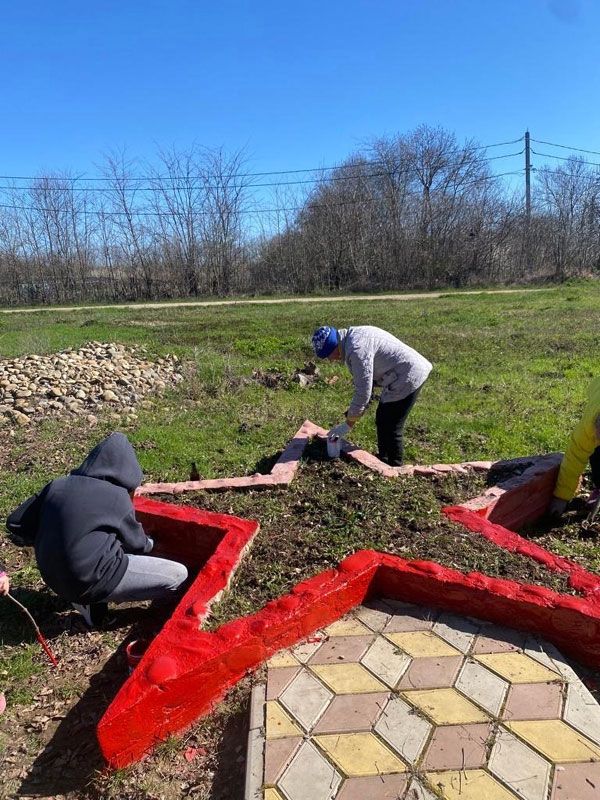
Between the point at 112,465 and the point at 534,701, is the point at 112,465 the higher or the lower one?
the higher one

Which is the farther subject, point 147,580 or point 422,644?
point 147,580

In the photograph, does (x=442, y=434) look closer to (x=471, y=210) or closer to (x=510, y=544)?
(x=510, y=544)

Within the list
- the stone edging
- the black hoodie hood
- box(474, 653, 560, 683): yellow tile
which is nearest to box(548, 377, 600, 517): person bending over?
the stone edging

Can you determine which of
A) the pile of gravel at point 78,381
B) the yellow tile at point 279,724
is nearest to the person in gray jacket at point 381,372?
the yellow tile at point 279,724

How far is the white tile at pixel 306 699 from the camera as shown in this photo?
6.85 feet

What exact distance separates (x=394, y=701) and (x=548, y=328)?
11.1 m

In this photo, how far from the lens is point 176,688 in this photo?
2.15 metres

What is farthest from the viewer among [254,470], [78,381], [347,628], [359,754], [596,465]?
[78,381]

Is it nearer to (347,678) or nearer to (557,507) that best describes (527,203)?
(557,507)

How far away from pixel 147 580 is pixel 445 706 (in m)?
1.60

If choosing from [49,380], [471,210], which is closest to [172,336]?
[49,380]

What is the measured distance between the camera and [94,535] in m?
2.72

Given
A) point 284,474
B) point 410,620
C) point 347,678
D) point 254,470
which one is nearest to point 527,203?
point 254,470

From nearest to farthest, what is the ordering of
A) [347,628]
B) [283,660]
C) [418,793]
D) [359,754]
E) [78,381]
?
[418,793]
[359,754]
[283,660]
[347,628]
[78,381]
